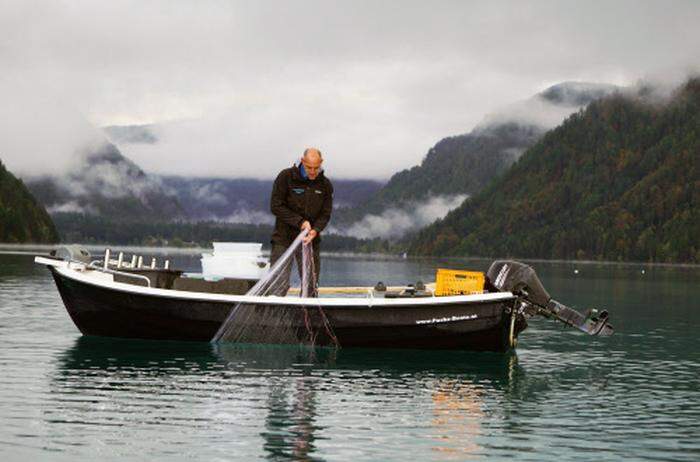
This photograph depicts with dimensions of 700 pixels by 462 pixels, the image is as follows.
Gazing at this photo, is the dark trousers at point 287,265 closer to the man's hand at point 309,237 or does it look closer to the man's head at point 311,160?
the man's hand at point 309,237

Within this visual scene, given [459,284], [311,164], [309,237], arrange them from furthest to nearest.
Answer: [459,284] < [311,164] < [309,237]

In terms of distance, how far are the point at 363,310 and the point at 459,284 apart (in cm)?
280

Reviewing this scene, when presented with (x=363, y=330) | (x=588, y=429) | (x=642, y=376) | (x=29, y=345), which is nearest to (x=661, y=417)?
(x=588, y=429)

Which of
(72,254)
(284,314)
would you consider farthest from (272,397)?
(72,254)

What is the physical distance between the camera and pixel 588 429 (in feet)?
59.6

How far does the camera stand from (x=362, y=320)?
2789 cm

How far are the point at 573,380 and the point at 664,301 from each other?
1745 inches

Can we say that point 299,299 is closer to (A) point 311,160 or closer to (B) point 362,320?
(B) point 362,320

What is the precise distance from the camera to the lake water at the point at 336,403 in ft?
53.0

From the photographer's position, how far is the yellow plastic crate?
91.8ft

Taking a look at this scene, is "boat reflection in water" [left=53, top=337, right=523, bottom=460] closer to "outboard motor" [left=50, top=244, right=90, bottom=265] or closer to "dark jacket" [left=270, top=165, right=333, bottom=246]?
"outboard motor" [left=50, top=244, right=90, bottom=265]

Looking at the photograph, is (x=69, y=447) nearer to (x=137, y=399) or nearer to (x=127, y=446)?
(x=127, y=446)

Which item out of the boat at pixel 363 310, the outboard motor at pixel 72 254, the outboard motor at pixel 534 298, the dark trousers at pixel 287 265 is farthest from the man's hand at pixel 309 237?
the outboard motor at pixel 72 254

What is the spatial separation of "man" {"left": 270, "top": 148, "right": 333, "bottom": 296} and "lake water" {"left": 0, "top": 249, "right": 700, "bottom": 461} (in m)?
3.08
